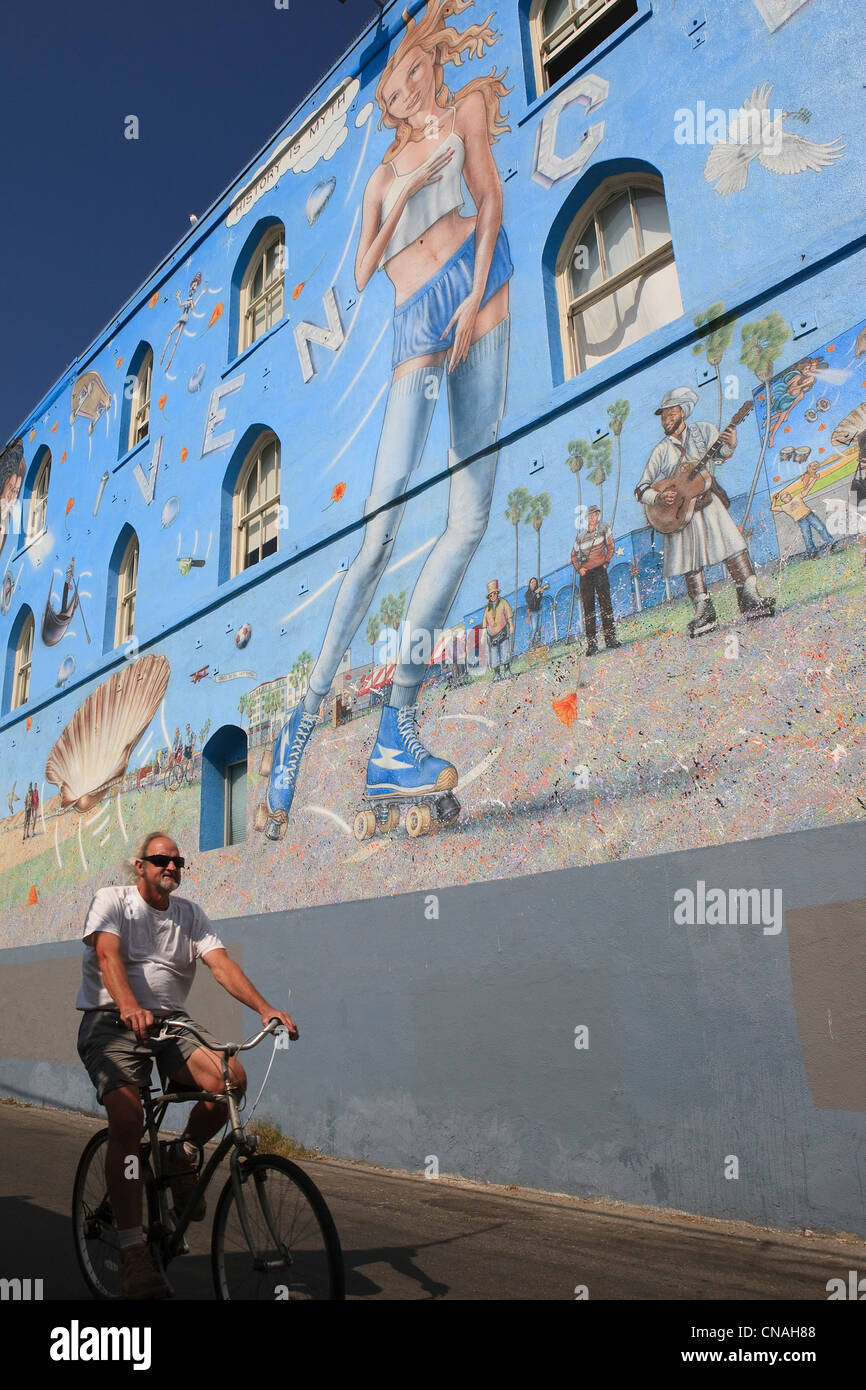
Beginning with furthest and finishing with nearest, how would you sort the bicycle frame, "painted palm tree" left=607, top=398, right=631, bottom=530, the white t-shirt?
"painted palm tree" left=607, top=398, right=631, bottom=530 < the white t-shirt < the bicycle frame

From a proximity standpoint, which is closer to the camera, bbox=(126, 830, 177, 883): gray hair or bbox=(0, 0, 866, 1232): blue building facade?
bbox=(126, 830, 177, 883): gray hair

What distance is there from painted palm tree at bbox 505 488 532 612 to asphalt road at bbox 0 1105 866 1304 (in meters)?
4.16

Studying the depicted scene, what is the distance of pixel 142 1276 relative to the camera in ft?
11.2

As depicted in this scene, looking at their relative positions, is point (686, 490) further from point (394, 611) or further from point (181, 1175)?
point (181, 1175)

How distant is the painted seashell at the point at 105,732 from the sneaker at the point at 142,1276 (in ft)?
30.9

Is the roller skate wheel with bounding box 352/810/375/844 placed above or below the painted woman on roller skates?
below

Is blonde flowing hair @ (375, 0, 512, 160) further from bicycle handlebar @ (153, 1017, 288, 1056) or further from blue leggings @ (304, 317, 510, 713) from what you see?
bicycle handlebar @ (153, 1017, 288, 1056)

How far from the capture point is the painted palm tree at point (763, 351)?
248 inches

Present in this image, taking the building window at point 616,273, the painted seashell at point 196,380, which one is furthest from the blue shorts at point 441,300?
the painted seashell at point 196,380

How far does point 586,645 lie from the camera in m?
7.05

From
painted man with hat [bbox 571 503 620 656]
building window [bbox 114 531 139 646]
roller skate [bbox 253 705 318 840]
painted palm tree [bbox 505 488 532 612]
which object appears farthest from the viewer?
building window [bbox 114 531 139 646]

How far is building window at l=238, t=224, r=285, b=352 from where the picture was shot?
12352 mm

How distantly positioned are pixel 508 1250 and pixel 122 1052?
7.46 ft

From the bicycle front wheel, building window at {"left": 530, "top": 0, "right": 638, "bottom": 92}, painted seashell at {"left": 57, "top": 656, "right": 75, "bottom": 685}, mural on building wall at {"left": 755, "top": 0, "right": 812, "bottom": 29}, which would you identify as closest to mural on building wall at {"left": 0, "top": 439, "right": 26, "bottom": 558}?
painted seashell at {"left": 57, "top": 656, "right": 75, "bottom": 685}
